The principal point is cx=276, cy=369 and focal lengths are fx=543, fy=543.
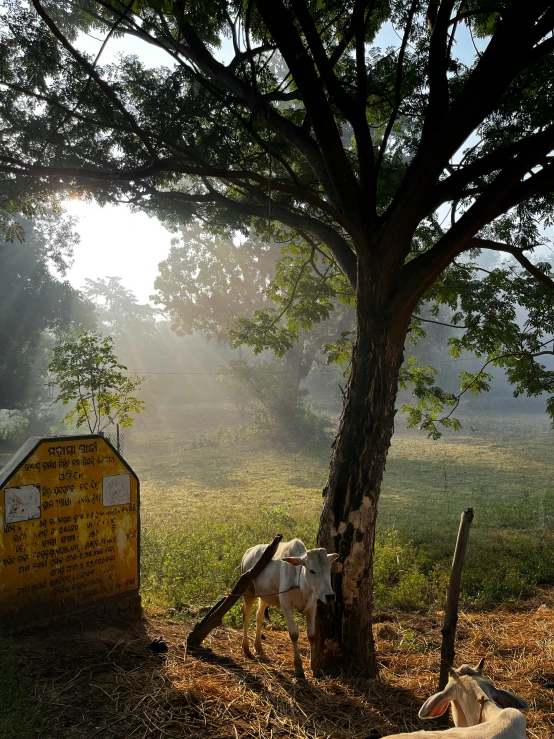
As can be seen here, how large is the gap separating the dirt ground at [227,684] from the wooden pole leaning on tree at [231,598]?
17 cm

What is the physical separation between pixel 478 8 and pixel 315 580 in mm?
6049

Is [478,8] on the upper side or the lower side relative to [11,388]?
upper

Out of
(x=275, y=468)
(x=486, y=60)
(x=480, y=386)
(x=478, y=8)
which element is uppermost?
(x=478, y=8)

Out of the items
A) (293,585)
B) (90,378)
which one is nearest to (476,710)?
(293,585)

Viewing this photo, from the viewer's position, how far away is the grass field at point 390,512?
737 centimetres

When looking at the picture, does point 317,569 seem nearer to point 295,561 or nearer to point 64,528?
point 295,561

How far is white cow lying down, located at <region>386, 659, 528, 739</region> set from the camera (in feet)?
7.26

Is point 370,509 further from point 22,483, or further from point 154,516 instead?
point 154,516

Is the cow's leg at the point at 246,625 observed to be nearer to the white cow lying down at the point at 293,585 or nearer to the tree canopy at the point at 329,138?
the white cow lying down at the point at 293,585

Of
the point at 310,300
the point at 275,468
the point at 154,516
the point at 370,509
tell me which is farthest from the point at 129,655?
the point at 275,468

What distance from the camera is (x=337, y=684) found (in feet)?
14.0

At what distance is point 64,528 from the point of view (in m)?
5.02

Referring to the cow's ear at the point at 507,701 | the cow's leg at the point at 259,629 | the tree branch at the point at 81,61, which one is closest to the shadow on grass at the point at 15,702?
the cow's leg at the point at 259,629

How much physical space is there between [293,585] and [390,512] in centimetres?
842
